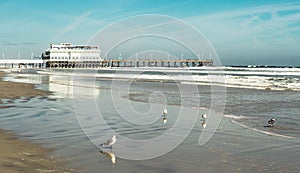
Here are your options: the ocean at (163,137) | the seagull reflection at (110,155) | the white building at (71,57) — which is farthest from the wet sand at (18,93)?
the white building at (71,57)

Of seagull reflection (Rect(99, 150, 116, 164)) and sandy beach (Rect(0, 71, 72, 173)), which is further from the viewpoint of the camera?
seagull reflection (Rect(99, 150, 116, 164))

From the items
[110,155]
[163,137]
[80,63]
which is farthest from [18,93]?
[80,63]

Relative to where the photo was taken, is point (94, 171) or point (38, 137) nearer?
point (94, 171)

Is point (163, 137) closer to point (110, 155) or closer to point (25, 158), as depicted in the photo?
point (110, 155)

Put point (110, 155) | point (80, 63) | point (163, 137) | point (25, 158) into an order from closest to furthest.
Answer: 1. point (25, 158)
2. point (110, 155)
3. point (163, 137)
4. point (80, 63)

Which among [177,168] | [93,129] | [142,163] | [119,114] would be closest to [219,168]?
[177,168]

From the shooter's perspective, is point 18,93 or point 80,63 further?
point 80,63

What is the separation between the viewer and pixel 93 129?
9.34m

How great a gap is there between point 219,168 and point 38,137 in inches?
174

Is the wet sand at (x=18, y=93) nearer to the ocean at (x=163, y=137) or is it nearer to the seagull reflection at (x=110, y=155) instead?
the ocean at (x=163, y=137)

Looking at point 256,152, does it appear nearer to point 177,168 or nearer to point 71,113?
point 177,168

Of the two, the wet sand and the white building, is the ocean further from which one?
the white building

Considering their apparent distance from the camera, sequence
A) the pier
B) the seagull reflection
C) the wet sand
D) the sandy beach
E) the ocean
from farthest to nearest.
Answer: the pier, the wet sand, the seagull reflection, the ocean, the sandy beach

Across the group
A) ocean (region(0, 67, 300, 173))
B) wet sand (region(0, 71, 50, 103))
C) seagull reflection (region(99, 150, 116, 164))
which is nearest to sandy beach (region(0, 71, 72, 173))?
ocean (region(0, 67, 300, 173))
